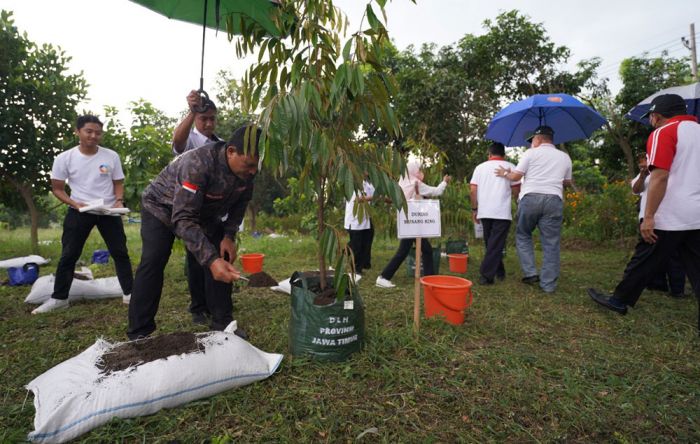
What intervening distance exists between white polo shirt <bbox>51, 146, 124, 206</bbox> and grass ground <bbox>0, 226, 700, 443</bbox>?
0.95 meters

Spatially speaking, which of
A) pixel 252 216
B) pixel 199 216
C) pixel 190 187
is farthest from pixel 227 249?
pixel 252 216

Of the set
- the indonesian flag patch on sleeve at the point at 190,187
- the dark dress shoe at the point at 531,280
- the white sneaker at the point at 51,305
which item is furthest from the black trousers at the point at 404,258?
the white sneaker at the point at 51,305

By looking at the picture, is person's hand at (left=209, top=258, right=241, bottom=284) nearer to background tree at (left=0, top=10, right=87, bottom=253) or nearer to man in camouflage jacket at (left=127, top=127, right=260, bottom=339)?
man in camouflage jacket at (left=127, top=127, right=260, bottom=339)

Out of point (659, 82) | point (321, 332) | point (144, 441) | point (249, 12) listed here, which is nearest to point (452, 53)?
point (659, 82)

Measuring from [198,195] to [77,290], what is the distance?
212 centimetres

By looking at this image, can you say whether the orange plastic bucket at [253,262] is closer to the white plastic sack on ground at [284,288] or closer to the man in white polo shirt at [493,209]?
the white plastic sack on ground at [284,288]

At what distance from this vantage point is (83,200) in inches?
119

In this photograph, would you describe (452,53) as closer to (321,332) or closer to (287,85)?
(287,85)

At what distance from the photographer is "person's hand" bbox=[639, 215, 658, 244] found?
102 inches

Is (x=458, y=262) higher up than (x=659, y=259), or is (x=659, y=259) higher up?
(x=659, y=259)

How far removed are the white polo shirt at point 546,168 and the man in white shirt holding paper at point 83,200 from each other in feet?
12.3

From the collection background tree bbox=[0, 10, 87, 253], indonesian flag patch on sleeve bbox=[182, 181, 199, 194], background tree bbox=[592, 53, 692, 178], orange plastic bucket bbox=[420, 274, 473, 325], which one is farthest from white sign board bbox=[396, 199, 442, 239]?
background tree bbox=[592, 53, 692, 178]

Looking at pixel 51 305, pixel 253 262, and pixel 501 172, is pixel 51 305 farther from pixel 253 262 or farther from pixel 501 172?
pixel 501 172

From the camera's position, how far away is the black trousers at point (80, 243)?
9.64 ft
